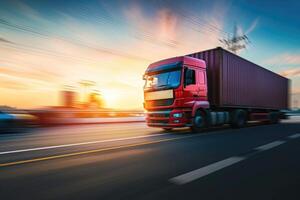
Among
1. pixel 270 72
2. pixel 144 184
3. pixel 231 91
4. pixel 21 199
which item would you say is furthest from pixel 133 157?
pixel 270 72

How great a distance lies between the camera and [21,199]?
249 centimetres

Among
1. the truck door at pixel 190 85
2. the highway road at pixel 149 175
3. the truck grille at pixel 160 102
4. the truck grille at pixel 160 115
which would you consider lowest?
the highway road at pixel 149 175

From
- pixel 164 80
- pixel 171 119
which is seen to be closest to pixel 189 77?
pixel 164 80

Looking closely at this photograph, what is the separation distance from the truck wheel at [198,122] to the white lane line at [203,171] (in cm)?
509

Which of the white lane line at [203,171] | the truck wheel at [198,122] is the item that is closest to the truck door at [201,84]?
the truck wheel at [198,122]

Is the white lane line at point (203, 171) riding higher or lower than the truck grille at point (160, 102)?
lower

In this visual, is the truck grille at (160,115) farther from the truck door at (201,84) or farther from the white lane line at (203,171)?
the white lane line at (203,171)

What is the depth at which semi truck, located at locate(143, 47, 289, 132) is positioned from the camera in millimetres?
9281

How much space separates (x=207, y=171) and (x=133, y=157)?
1.76 meters

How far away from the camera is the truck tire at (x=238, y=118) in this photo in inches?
492

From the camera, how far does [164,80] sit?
31.9 ft

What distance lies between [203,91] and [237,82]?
368 centimetres

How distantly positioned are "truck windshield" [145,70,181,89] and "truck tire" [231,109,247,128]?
17.8 ft

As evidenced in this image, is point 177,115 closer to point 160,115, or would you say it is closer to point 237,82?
point 160,115
